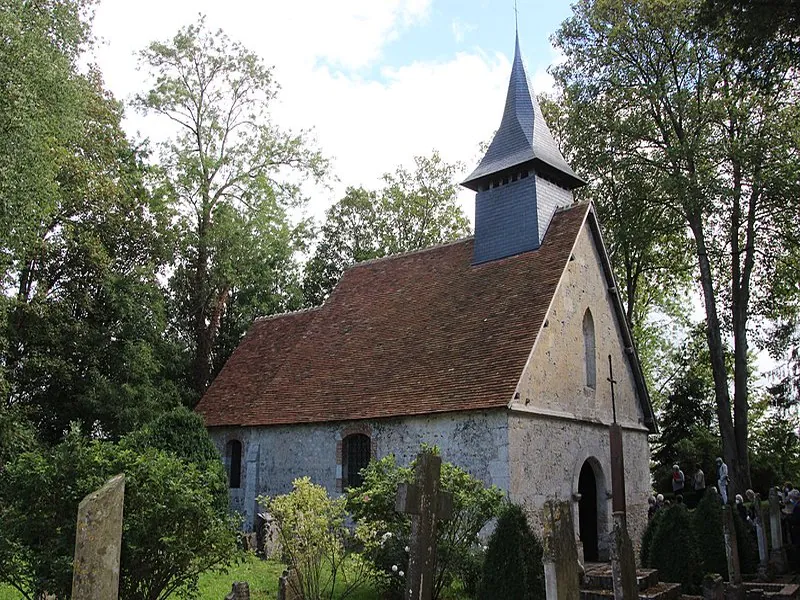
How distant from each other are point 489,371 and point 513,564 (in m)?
6.66

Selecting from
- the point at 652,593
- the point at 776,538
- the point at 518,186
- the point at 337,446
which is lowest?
the point at 652,593

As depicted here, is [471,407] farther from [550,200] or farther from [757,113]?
[757,113]

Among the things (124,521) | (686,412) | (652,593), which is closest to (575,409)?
(652,593)

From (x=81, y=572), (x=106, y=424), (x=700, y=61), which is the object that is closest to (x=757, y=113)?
(x=700, y=61)

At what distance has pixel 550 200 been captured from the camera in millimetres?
20719

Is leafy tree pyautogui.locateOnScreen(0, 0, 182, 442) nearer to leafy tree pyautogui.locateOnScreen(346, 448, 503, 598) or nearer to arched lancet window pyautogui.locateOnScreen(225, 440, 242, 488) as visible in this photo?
arched lancet window pyautogui.locateOnScreen(225, 440, 242, 488)

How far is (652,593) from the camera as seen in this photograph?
35.8 ft

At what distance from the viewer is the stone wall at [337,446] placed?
15523 millimetres

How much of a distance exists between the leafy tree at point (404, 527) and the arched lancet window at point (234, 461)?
34.4ft

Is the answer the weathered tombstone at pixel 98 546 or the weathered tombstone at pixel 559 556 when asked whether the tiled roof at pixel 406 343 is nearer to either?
the weathered tombstone at pixel 559 556

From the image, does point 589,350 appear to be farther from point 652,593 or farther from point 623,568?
point 623,568

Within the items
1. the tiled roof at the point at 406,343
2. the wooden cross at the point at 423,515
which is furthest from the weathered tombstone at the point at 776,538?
the wooden cross at the point at 423,515

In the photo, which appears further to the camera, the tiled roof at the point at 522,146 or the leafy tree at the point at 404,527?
the tiled roof at the point at 522,146

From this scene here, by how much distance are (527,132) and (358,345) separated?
828cm
